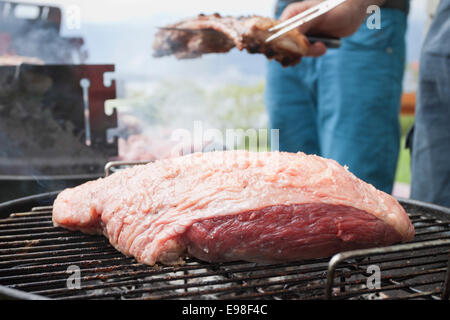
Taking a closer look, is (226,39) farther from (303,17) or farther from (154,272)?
(154,272)

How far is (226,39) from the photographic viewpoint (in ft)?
9.09

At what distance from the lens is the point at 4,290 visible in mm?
1286

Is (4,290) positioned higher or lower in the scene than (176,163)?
lower

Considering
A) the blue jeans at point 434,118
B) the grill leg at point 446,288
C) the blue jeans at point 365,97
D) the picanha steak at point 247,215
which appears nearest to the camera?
the grill leg at point 446,288

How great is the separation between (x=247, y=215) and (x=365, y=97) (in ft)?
8.49

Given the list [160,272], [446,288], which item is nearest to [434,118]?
[446,288]

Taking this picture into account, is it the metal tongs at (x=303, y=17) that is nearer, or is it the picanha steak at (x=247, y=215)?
the picanha steak at (x=247, y=215)

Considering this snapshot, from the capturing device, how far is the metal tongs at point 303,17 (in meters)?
2.13

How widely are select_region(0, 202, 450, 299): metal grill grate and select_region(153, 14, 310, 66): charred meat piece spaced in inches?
48.6

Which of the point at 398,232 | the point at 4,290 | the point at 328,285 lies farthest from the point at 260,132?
the point at 4,290

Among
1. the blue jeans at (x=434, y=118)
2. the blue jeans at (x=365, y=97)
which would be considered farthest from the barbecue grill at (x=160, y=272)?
the blue jeans at (x=365, y=97)

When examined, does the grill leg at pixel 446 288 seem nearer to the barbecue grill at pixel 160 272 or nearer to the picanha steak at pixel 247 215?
the barbecue grill at pixel 160 272

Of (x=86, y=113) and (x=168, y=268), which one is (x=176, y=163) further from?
(x=86, y=113)
